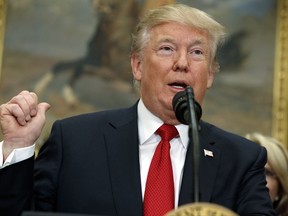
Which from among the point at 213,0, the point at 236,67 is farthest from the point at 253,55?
the point at 213,0

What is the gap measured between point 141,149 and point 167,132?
0.14 meters

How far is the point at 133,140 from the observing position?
8.62 feet

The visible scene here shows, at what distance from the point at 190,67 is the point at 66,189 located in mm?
780

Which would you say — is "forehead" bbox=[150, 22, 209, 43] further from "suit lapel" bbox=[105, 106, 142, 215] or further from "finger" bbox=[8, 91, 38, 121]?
"finger" bbox=[8, 91, 38, 121]

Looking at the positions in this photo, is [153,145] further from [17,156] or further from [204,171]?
[17,156]

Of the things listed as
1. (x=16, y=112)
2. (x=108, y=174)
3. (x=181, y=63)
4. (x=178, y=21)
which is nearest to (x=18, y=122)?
(x=16, y=112)

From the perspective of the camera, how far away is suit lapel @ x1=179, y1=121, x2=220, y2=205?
2438 millimetres

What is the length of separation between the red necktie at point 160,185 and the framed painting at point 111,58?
3.41m

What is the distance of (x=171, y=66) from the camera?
2.64 metres

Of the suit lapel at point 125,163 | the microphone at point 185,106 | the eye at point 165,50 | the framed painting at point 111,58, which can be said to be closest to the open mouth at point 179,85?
the eye at point 165,50

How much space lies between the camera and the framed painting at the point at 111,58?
591cm

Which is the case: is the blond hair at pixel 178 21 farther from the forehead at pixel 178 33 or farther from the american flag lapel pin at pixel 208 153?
the american flag lapel pin at pixel 208 153

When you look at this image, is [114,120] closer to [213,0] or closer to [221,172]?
[221,172]

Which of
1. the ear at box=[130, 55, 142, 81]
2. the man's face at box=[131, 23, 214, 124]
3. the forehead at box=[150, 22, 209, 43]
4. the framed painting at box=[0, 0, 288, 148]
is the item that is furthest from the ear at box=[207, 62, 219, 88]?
the framed painting at box=[0, 0, 288, 148]
